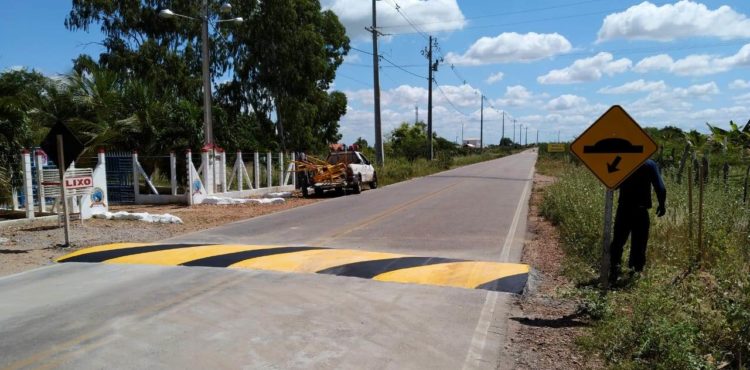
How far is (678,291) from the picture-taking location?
6.11 meters

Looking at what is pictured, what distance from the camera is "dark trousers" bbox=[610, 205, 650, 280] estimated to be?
7215 millimetres

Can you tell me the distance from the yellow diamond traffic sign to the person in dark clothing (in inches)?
38.8

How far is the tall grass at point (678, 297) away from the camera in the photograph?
4.60 metres

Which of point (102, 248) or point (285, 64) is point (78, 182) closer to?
point (102, 248)

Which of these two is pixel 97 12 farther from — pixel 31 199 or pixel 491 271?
pixel 491 271

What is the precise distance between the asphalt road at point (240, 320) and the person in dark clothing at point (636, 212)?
1.57 m

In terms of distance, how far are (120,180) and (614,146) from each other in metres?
18.1

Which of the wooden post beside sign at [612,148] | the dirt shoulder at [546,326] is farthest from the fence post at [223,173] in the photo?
the wooden post beside sign at [612,148]

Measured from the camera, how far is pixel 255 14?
1558 inches

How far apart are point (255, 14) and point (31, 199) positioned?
2759cm

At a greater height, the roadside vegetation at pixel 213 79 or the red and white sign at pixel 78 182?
the roadside vegetation at pixel 213 79

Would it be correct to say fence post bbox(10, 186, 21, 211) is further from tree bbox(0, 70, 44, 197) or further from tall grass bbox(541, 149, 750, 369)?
tall grass bbox(541, 149, 750, 369)

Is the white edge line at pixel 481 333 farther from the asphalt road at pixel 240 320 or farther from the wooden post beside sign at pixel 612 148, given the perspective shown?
the wooden post beside sign at pixel 612 148

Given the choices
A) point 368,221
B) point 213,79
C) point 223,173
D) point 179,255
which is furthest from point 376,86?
point 179,255
